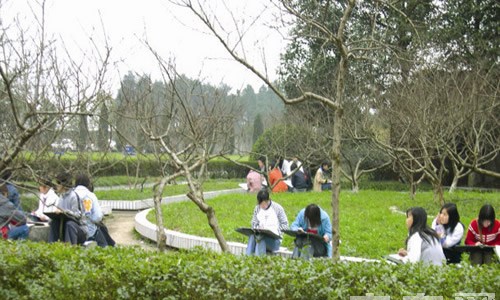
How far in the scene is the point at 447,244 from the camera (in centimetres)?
722

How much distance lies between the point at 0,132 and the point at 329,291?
6.92m

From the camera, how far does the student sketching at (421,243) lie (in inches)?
234

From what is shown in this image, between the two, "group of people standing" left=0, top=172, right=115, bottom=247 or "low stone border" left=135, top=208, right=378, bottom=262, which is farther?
"low stone border" left=135, top=208, right=378, bottom=262

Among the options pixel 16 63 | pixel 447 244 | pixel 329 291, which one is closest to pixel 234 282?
pixel 329 291

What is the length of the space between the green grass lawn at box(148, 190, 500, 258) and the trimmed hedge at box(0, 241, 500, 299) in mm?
4049

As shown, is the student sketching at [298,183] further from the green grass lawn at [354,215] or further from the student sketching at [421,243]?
the student sketching at [421,243]

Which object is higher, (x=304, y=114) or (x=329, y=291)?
(x=304, y=114)

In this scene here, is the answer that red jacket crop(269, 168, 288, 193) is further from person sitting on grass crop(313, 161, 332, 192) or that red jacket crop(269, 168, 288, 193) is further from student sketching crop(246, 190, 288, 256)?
student sketching crop(246, 190, 288, 256)

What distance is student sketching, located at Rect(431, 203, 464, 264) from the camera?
7168mm

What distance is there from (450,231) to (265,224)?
255 cm

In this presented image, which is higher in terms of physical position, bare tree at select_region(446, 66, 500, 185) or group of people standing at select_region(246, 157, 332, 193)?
bare tree at select_region(446, 66, 500, 185)

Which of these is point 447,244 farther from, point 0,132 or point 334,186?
point 0,132

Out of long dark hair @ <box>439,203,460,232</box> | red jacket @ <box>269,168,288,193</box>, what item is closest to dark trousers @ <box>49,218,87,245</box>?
long dark hair @ <box>439,203,460,232</box>

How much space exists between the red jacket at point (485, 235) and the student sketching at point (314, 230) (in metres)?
1.74
